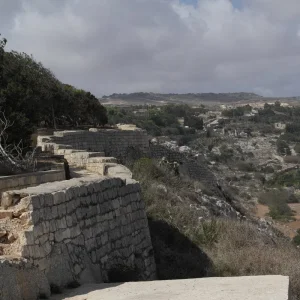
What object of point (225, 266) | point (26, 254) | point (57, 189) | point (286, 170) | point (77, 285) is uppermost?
point (57, 189)

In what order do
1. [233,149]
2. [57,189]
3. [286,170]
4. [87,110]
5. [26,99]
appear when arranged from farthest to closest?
[233,149], [286,170], [87,110], [26,99], [57,189]

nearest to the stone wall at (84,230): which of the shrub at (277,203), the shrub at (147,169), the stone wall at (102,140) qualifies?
the shrub at (147,169)

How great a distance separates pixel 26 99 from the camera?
61.7 ft

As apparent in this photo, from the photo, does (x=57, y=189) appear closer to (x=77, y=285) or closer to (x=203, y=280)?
(x=77, y=285)

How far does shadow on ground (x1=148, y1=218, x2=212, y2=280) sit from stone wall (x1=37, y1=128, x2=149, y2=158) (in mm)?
7361

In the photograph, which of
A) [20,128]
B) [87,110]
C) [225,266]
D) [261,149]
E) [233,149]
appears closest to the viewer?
[225,266]

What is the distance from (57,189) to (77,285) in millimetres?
1272

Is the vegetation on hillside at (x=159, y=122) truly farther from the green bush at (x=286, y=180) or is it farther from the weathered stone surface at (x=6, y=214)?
the weathered stone surface at (x=6, y=214)

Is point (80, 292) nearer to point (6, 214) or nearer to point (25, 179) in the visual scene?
point (6, 214)

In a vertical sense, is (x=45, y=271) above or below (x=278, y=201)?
above

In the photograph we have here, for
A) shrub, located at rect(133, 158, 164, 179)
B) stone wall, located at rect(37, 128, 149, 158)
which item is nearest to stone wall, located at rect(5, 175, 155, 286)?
shrub, located at rect(133, 158, 164, 179)

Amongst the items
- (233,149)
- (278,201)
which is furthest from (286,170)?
(278,201)

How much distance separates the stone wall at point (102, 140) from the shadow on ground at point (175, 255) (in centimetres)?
736

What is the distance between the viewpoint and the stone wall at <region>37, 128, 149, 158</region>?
21583mm
